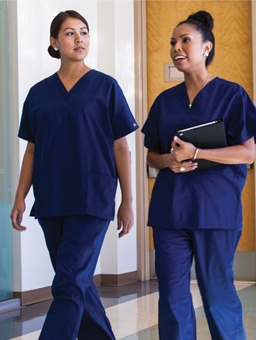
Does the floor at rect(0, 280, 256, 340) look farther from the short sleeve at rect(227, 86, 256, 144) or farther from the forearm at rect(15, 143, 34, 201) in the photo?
the short sleeve at rect(227, 86, 256, 144)

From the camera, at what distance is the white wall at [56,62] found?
4.36m

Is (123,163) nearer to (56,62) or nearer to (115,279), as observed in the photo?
(56,62)

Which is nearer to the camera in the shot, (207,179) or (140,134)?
(207,179)

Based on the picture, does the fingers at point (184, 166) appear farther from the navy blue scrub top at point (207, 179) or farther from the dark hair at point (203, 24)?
the dark hair at point (203, 24)

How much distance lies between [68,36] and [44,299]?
7.60 ft

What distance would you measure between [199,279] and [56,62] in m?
2.60

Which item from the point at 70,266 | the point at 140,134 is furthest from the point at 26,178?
the point at 140,134

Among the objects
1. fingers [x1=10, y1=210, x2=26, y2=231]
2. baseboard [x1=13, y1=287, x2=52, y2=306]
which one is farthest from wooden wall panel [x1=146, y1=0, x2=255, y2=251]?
fingers [x1=10, y1=210, x2=26, y2=231]

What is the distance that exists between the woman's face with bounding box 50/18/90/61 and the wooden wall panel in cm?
284

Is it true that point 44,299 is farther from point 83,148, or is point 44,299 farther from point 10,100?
point 83,148

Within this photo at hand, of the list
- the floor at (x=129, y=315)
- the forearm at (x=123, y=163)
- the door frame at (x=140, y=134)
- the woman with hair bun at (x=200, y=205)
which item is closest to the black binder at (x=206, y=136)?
the woman with hair bun at (x=200, y=205)

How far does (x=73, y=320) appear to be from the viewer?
7.97ft

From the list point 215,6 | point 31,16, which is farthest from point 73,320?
point 215,6

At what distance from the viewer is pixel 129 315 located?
13.1 ft
